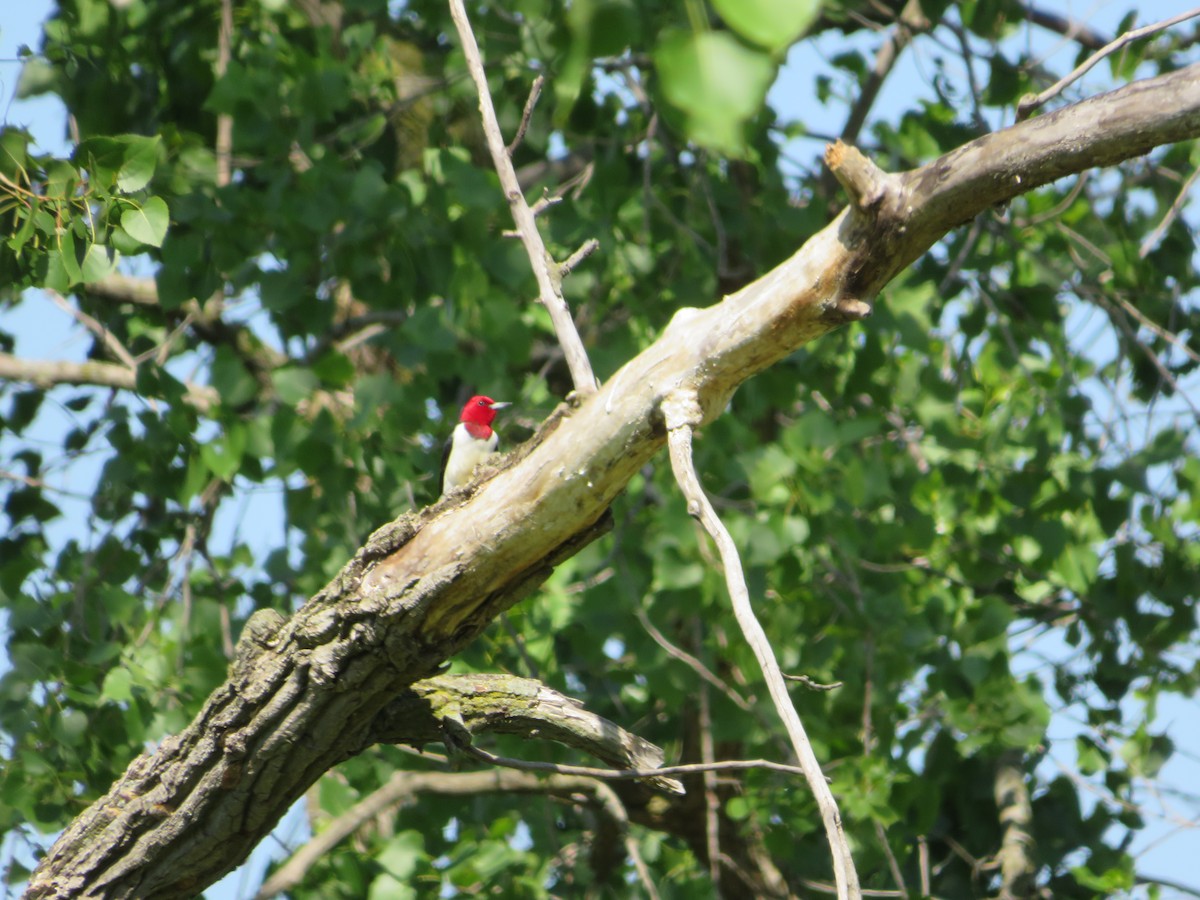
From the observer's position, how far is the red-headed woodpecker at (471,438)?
4.59 metres

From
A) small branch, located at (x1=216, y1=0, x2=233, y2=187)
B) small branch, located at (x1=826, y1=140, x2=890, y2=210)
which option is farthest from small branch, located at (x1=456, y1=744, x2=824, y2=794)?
small branch, located at (x1=216, y1=0, x2=233, y2=187)

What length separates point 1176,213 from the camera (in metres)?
4.48

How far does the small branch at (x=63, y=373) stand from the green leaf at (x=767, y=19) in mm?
4450

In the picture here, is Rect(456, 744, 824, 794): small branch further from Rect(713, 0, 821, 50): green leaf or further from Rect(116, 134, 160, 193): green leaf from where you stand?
Rect(713, 0, 821, 50): green leaf

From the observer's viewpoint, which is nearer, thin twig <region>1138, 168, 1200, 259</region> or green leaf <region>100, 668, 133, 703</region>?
green leaf <region>100, 668, 133, 703</region>

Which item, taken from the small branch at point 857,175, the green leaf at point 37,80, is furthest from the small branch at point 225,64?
the small branch at point 857,175

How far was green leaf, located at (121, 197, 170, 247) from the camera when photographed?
2.68 metres

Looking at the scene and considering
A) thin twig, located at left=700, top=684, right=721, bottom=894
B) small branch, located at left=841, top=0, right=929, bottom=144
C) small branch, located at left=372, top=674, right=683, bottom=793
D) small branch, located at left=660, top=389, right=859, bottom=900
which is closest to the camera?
small branch, located at left=660, top=389, right=859, bottom=900

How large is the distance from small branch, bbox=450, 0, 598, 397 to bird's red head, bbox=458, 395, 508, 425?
210 cm

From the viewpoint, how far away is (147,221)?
2.71 m

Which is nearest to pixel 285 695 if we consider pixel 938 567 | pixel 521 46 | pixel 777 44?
pixel 777 44

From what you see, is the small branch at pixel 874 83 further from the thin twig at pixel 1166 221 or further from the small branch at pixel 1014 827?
the small branch at pixel 1014 827

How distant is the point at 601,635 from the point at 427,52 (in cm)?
254

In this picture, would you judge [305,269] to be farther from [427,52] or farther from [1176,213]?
[1176,213]
